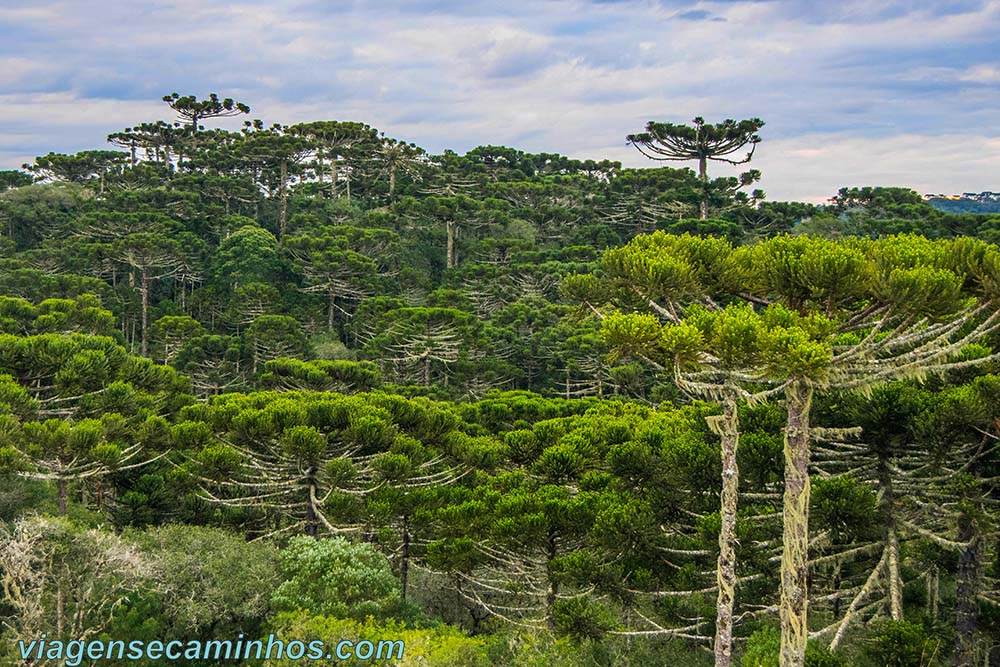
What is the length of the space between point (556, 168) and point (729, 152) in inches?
1064

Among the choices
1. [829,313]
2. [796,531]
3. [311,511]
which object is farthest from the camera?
[311,511]

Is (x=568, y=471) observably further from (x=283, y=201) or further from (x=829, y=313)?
(x=283, y=201)

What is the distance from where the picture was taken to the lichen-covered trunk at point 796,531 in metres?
7.11

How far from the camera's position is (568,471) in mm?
13602

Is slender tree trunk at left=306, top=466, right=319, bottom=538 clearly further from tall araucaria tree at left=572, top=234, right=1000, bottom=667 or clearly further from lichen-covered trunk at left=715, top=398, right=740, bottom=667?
tall araucaria tree at left=572, top=234, right=1000, bottom=667

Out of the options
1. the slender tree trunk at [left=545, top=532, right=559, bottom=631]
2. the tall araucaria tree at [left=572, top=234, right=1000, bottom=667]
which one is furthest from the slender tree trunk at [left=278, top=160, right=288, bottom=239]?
the tall araucaria tree at [left=572, top=234, right=1000, bottom=667]

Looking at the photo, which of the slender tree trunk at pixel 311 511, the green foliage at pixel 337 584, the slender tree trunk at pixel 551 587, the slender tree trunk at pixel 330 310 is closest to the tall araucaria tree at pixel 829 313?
the slender tree trunk at pixel 551 587

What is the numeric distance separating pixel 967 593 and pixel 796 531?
414 cm

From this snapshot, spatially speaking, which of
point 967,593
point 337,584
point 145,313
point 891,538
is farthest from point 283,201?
point 967,593

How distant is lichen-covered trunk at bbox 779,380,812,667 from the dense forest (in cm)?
3

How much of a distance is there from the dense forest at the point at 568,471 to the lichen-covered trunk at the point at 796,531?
0.10 ft

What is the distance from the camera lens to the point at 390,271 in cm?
4588

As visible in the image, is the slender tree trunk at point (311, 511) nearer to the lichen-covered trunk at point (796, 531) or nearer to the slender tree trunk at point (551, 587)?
the slender tree trunk at point (551, 587)

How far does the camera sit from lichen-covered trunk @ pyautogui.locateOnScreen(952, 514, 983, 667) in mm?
9203
